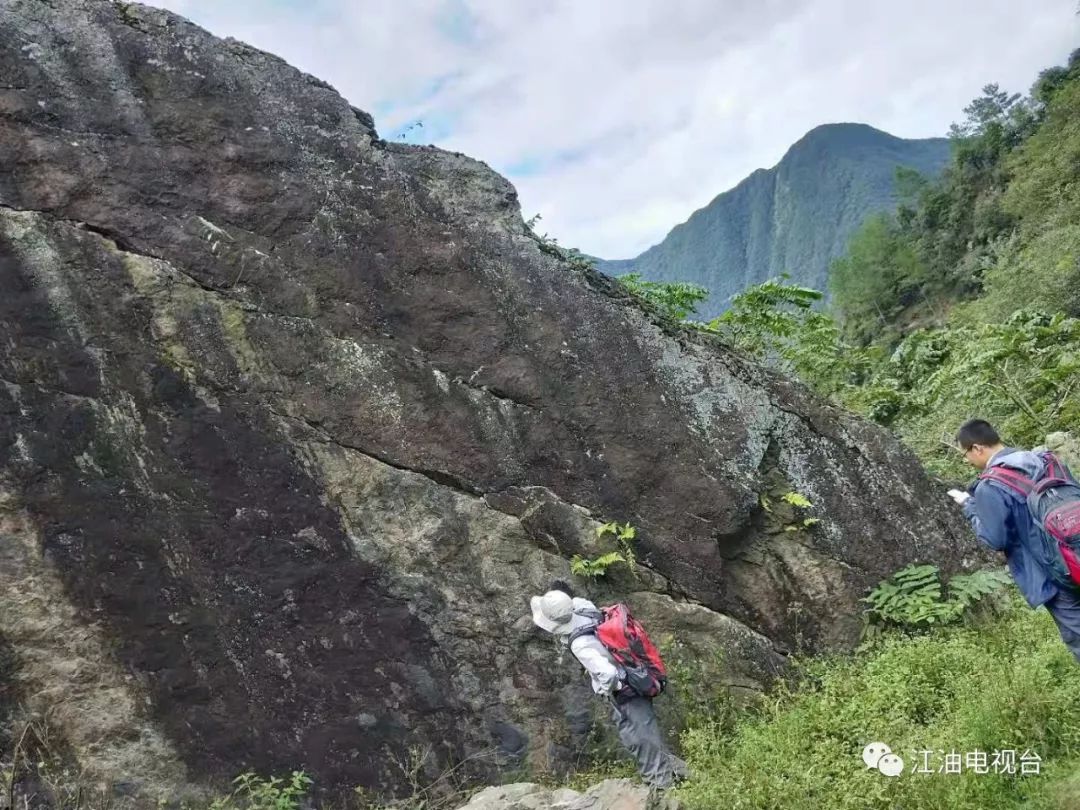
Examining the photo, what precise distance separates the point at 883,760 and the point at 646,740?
5.14 ft

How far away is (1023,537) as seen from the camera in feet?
14.4

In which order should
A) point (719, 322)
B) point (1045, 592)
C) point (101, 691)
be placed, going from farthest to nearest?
1. point (719, 322)
2. point (101, 691)
3. point (1045, 592)

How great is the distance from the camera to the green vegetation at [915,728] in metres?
4.42

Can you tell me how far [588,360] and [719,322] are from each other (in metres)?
6.11

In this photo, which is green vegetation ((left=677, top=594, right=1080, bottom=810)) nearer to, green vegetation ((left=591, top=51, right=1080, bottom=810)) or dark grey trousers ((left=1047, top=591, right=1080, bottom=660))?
green vegetation ((left=591, top=51, right=1080, bottom=810))

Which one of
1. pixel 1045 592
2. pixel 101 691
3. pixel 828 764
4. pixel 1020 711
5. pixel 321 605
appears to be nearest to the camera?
pixel 1045 592

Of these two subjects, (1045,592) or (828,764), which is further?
(828,764)

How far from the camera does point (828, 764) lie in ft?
17.2

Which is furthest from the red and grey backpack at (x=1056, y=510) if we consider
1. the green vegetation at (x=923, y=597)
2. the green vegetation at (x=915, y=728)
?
the green vegetation at (x=923, y=597)

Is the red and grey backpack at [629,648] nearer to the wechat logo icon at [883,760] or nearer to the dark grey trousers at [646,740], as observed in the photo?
the dark grey trousers at [646,740]

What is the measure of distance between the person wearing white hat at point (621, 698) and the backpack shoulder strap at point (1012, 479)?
2.68 metres

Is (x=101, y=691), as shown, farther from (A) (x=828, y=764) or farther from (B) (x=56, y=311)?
(A) (x=828, y=764)

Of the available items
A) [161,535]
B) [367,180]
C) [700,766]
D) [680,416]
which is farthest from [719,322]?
[161,535]

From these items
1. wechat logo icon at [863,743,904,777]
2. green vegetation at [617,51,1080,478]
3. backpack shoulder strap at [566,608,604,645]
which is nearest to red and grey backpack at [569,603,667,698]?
backpack shoulder strap at [566,608,604,645]
